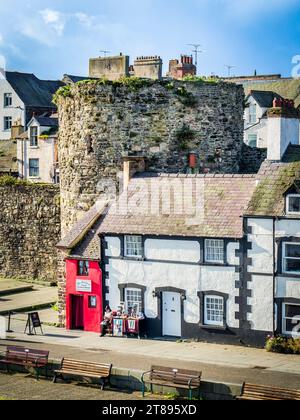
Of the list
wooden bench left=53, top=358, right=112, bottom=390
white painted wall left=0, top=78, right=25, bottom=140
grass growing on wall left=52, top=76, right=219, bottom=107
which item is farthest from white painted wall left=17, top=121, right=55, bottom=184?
wooden bench left=53, top=358, right=112, bottom=390

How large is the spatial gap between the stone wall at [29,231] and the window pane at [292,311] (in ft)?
55.7

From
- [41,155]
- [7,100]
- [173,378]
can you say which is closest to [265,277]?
[173,378]

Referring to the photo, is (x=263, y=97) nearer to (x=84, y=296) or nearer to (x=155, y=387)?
(x=84, y=296)

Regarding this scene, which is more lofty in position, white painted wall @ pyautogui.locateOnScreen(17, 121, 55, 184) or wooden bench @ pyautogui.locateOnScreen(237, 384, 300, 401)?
white painted wall @ pyautogui.locateOnScreen(17, 121, 55, 184)

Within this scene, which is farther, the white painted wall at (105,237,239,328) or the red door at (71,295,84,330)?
the red door at (71,295,84,330)

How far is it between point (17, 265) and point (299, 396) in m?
25.6

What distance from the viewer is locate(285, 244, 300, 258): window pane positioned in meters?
29.9

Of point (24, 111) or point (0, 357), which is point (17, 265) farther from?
point (24, 111)

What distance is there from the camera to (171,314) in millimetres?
32125

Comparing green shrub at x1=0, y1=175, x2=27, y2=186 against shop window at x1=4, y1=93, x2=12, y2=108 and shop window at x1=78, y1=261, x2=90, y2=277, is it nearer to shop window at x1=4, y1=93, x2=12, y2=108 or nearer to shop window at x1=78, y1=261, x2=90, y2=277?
shop window at x1=78, y1=261, x2=90, y2=277

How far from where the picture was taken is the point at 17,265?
46188 millimetres

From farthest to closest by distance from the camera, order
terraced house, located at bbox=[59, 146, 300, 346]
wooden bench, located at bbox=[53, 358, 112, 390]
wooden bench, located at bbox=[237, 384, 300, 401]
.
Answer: terraced house, located at bbox=[59, 146, 300, 346]
wooden bench, located at bbox=[53, 358, 112, 390]
wooden bench, located at bbox=[237, 384, 300, 401]

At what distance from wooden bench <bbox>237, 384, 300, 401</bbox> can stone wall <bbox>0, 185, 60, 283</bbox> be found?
22263 millimetres
